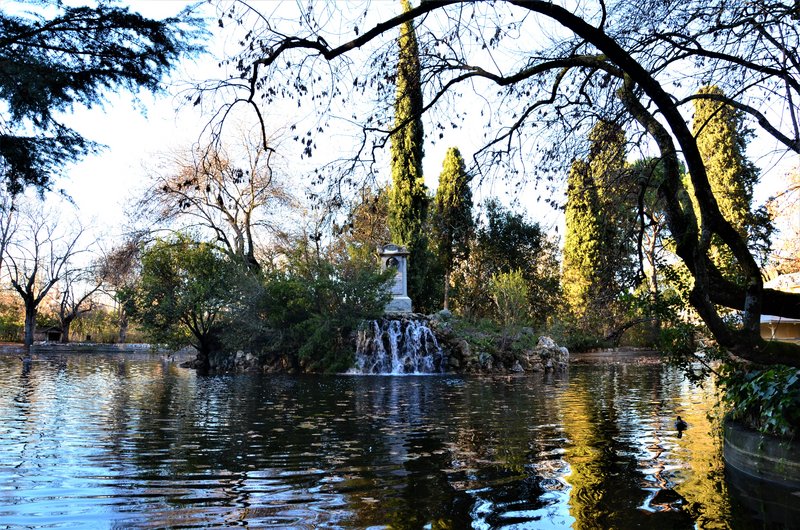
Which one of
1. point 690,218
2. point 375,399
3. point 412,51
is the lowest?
point 375,399

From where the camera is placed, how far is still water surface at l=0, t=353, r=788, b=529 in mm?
4625

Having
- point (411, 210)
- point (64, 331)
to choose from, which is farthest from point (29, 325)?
point (411, 210)

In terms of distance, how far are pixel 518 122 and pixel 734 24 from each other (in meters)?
2.30

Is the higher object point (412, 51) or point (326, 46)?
point (412, 51)

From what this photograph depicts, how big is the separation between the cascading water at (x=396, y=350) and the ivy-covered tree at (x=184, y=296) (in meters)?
5.55

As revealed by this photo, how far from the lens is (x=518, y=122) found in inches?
290

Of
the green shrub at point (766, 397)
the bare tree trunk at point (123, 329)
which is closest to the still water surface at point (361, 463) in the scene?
the green shrub at point (766, 397)

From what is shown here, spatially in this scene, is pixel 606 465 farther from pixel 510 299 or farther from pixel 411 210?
pixel 411 210

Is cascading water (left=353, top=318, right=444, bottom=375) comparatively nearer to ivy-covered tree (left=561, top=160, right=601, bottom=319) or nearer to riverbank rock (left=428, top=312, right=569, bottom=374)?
riverbank rock (left=428, top=312, right=569, bottom=374)

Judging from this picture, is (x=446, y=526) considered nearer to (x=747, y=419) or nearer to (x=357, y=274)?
(x=747, y=419)

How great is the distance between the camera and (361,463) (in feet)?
21.7

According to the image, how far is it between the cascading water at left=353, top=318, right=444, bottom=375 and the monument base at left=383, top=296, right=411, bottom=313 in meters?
2.28

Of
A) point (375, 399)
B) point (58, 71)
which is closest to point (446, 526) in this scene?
point (58, 71)

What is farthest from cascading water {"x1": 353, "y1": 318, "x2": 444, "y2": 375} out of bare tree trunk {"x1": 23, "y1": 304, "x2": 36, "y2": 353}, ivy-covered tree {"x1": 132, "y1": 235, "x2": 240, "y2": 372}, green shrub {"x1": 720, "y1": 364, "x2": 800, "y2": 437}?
bare tree trunk {"x1": 23, "y1": 304, "x2": 36, "y2": 353}
